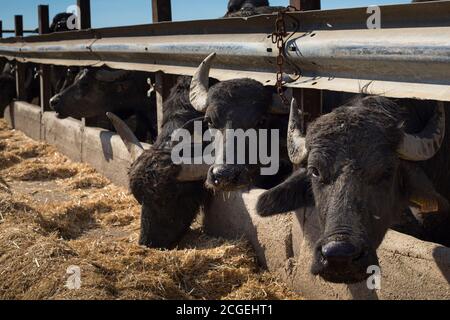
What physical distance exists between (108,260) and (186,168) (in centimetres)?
127

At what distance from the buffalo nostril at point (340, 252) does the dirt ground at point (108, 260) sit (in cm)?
144

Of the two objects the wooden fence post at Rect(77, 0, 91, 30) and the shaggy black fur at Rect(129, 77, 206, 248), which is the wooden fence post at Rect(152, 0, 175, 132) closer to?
the shaggy black fur at Rect(129, 77, 206, 248)

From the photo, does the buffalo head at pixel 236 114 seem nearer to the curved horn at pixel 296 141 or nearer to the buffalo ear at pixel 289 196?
the buffalo ear at pixel 289 196

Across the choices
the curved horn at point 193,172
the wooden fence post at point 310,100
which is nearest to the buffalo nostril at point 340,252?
the wooden fence post at point 310,100

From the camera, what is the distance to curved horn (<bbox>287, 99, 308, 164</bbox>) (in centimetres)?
409

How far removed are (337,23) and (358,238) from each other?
76.8 inches

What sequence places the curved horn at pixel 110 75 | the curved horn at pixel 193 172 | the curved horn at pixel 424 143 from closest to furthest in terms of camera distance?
the curved horn at pixel 424 143 < the curved horn at pixel 193 172 < the curved horn at pixel 110 75

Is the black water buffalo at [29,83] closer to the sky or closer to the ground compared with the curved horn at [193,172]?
closer to the sky

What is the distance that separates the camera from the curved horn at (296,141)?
13.4ft

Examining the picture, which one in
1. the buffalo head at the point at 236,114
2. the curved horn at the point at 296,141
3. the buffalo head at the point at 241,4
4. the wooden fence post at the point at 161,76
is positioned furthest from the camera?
the buffalo head at the point at 241,4

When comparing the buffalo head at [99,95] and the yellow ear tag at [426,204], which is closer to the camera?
the yellow ear tag at [426,204]

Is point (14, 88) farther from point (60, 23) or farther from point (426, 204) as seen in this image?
point (426, 204)
